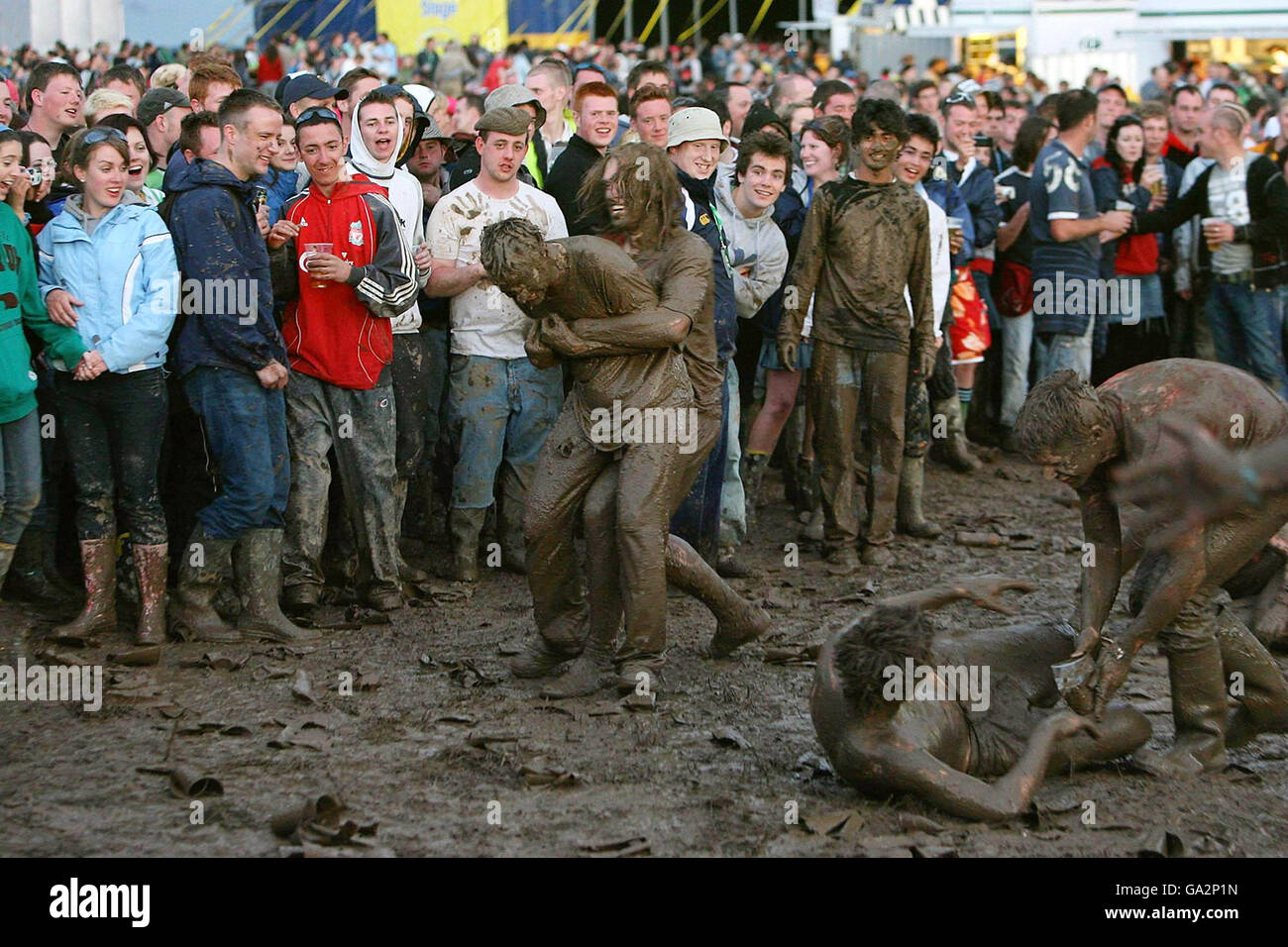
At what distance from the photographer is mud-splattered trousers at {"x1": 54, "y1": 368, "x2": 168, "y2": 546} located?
6680 mm

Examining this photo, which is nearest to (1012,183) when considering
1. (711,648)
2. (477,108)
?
(477,108)

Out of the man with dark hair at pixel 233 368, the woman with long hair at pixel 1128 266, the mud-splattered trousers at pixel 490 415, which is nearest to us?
the man with dark hair at pixel 233 368

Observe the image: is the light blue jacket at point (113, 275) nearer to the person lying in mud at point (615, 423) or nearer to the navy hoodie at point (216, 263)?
the navy hoodie at point (216, 263)

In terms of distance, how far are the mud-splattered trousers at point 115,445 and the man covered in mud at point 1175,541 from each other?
3882 mm

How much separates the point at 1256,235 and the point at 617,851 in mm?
7691

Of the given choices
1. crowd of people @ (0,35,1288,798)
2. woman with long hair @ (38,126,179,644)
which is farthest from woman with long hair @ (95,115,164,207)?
woman with long hair @ (38,126,179,644)

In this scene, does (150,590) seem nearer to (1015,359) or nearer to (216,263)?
(216,263)

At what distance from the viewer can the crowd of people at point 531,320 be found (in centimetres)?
639

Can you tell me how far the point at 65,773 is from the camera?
5.35 metres

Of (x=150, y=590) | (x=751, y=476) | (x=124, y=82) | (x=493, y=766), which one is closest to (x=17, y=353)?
(x=150, y=590)

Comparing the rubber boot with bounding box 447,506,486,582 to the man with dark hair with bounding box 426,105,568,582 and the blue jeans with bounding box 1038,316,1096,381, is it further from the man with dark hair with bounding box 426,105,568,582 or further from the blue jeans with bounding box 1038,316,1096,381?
the blue jeans with bounding box 1038,316,1096,381

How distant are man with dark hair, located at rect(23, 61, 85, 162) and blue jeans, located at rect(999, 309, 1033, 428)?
21.0 feet

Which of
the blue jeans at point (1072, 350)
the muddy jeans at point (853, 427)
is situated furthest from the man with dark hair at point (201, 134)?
the blue jeans at point (1072, 350)
